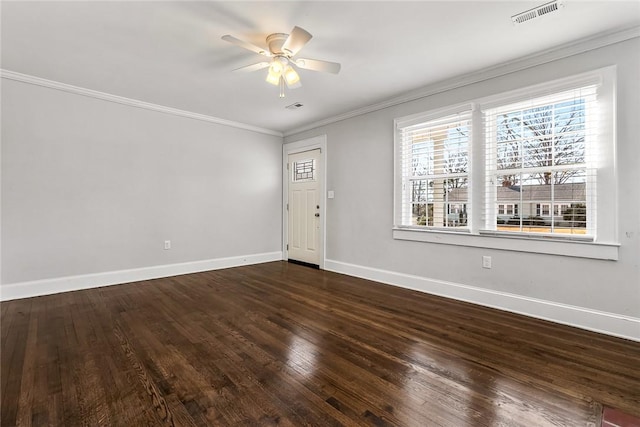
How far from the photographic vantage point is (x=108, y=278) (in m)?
3.92

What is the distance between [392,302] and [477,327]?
90 centimetres

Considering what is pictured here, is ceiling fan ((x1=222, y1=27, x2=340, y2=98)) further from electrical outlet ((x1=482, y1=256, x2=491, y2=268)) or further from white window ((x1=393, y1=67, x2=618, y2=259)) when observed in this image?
electrical outlet ((x1=482, y1=256, x2=491, y2=268))

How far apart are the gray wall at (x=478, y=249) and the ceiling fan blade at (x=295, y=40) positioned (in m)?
2.00

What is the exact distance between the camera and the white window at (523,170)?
2.53 m

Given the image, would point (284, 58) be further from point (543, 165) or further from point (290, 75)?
point (543, 165)

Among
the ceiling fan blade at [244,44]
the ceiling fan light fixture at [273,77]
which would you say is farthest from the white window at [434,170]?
the ceiling fan blade at [244,44]

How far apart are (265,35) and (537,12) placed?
2119mm

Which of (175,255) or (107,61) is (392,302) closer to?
(175,255)

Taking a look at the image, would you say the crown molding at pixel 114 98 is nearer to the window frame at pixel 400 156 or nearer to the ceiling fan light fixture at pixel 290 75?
the ceiling fan light fixture at pixel 290 75

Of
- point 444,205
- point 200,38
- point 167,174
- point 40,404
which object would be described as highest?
point 200,38


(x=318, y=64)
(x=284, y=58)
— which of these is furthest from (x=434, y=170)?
(x=284, y=58)

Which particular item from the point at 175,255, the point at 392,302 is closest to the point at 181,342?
the point at 392,302

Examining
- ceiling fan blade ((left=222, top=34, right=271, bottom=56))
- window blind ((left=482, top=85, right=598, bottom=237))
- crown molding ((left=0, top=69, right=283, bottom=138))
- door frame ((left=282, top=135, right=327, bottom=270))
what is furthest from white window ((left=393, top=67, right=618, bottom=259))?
crown molding ((left=0, top=69, right=283, bottom=138))

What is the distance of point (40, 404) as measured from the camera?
158 centimetres
